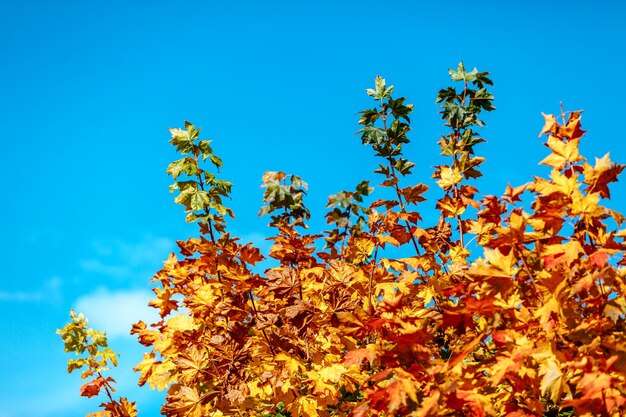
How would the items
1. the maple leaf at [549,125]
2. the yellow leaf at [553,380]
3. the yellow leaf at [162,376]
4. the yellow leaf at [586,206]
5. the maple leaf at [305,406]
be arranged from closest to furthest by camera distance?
1. the yellow leaf at [553,380]
2. the yellow leaf at [586,206]
3. the maple leaf at [549,125]
4. the maple leaf at [305,406]
5. the yellow leaf at [162,376]

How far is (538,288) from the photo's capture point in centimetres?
356

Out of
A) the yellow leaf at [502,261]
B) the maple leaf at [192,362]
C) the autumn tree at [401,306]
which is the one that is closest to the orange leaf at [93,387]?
the autumn tree at [401,306]

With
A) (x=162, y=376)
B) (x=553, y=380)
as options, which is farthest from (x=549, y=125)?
(x=162, y=376)

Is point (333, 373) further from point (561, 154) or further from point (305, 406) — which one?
point (561, 154)

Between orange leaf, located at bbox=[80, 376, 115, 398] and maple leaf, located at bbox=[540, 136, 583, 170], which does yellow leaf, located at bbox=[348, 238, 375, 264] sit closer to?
maple leaf, located at bbox=[540, 136, 583, 170]

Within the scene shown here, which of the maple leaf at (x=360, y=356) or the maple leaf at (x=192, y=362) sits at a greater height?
the maple leaf at (x=192, y=362)

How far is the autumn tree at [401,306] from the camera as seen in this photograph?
3201 millimetres

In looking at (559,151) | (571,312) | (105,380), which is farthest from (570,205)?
(105,380)

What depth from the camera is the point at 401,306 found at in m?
3.53

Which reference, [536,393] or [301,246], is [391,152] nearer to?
[301,246]

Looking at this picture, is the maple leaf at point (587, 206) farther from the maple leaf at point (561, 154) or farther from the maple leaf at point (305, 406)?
the maple leaf at point (305, 406)

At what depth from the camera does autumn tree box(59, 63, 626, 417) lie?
10.5ft

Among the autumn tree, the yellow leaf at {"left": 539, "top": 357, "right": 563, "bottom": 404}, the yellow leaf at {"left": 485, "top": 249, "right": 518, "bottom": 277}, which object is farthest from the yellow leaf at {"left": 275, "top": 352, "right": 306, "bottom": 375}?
the yellow leaf at {"left": 539, "top": 357, "right": 563, "bottom": 404}

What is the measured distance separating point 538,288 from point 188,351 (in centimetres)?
303
